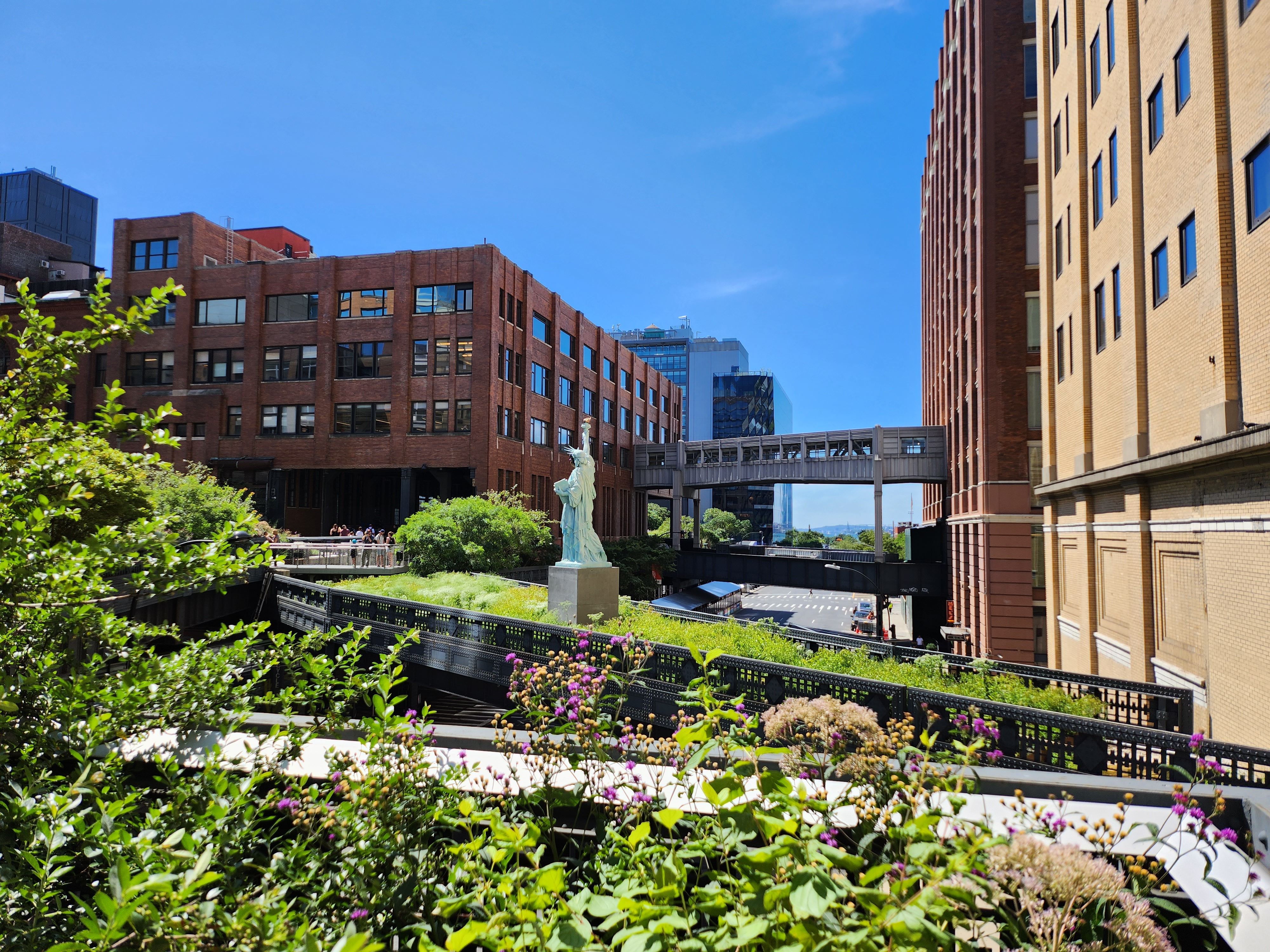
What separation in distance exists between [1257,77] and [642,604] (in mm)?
15559

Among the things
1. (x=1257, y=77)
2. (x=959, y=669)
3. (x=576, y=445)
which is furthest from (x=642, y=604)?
(x=576, y=445)

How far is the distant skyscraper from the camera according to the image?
305ft

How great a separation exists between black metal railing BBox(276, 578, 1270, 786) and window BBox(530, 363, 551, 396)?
94.7ft

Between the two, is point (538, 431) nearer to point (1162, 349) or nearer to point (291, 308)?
point (291, 308)

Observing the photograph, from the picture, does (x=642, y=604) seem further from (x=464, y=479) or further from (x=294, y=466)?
(x=294, y=466)

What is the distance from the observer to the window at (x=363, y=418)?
40562mm

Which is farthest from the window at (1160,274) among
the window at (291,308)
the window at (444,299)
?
the window at (291,308)

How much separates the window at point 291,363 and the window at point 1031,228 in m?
38.6

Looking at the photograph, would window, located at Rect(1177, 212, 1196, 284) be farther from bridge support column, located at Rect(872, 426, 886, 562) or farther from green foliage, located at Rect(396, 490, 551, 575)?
bridge support column, located at Rect(872, 426, 886, 562)

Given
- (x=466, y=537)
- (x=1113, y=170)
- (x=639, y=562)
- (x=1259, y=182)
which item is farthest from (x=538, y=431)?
(x=1259, y=182)

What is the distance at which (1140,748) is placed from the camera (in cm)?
768

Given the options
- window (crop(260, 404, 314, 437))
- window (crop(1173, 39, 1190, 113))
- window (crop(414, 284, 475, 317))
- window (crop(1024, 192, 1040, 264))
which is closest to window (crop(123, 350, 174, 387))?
window (crop(260, 404, 314, 437))

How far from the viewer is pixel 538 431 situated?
151 ft

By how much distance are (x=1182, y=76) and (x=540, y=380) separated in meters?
37.4
